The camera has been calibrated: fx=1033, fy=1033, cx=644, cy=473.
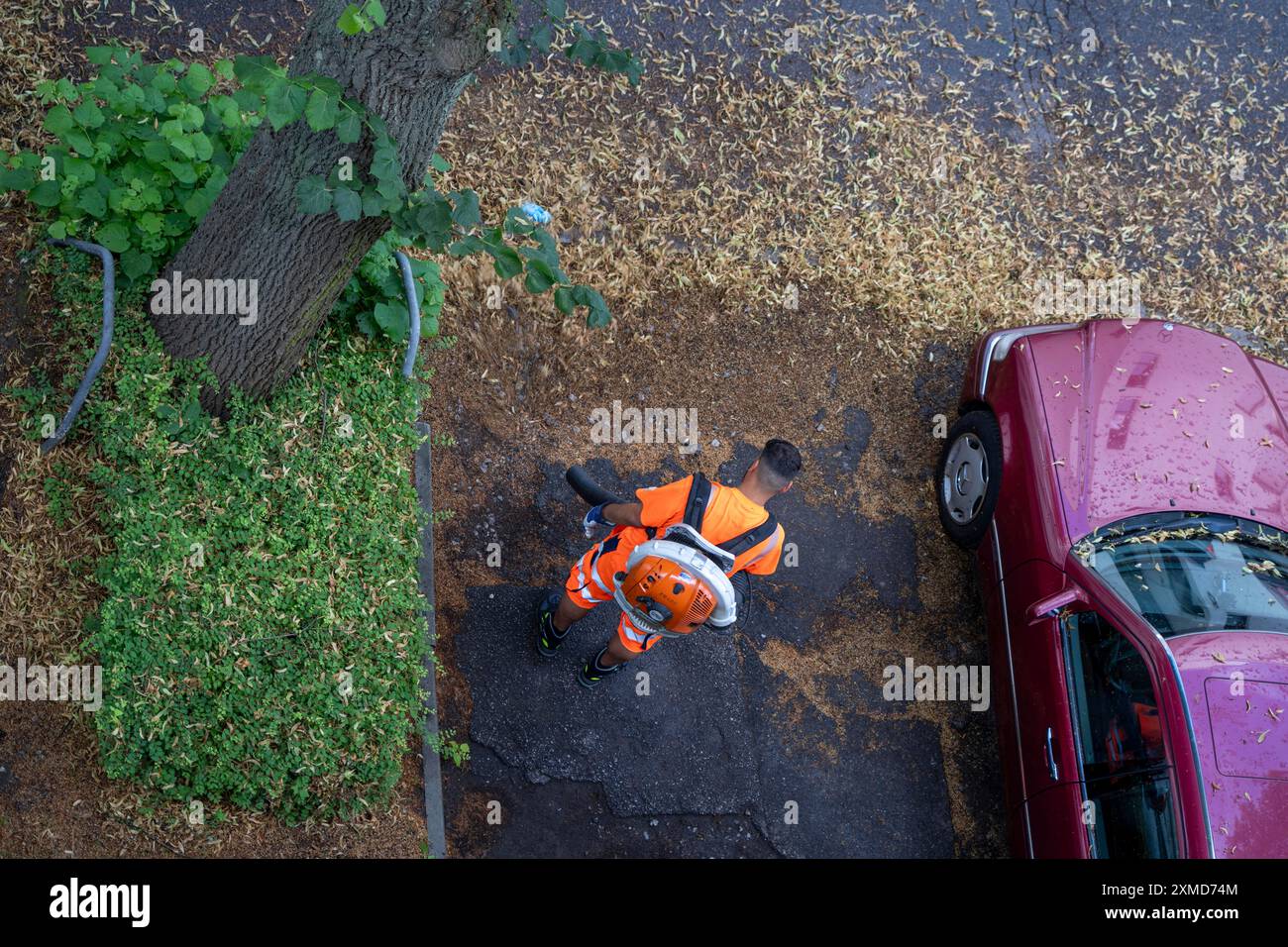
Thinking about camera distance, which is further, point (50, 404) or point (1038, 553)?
point (1038, 553)

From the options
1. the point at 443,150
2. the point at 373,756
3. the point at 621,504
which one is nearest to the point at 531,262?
the point at 621,504

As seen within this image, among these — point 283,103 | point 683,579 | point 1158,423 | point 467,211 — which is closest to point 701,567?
point 683,579

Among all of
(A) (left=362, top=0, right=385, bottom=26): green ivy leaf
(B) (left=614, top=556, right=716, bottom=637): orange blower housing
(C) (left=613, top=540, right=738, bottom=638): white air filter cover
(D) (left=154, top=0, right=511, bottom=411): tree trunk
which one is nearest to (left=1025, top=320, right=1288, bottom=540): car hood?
(C) (left=613, top=540, right=738, bottom=638): white air filter cover

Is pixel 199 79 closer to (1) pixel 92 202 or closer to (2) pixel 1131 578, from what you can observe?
(1) pixel 92 202
